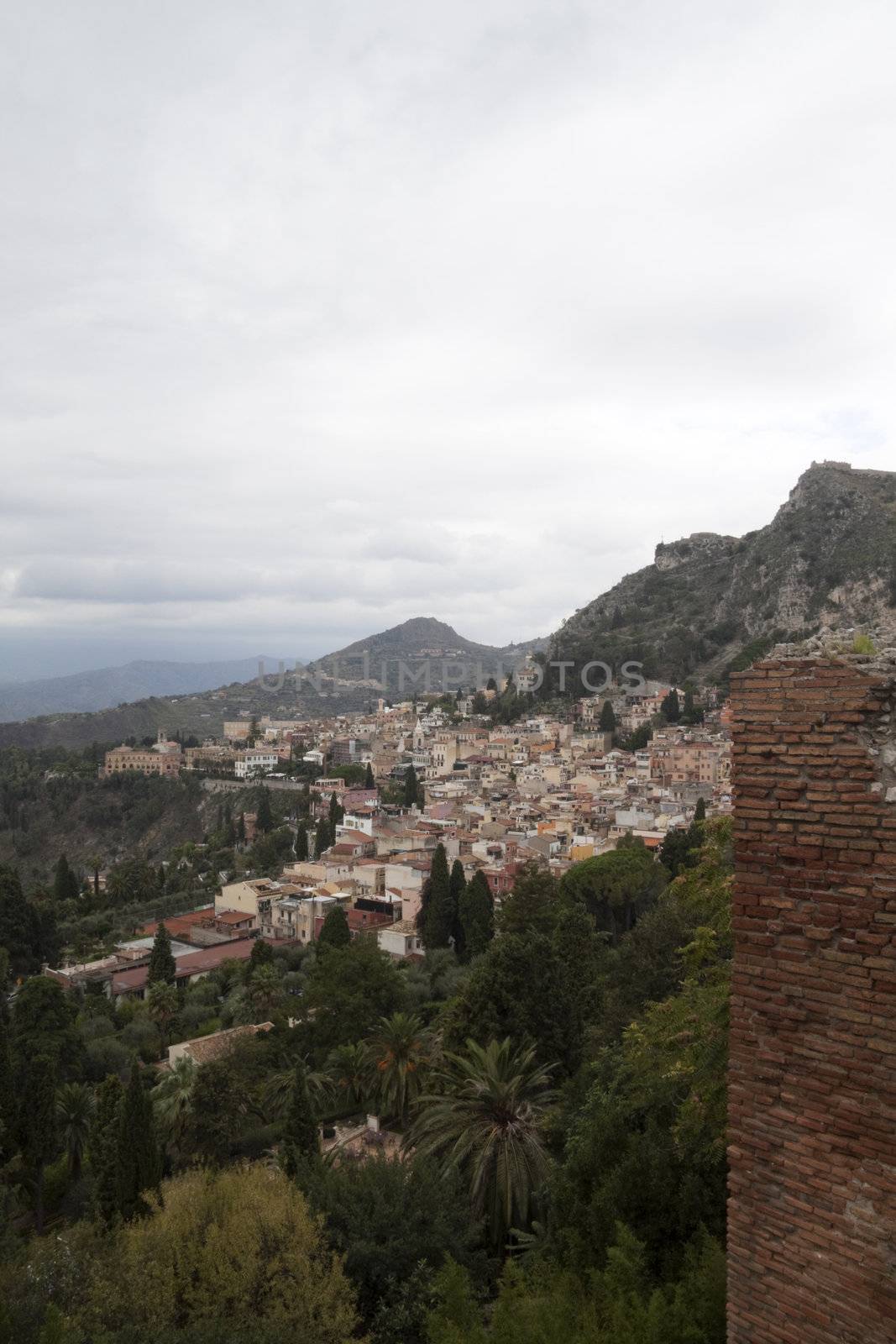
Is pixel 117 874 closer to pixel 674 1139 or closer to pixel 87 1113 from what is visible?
pixel 87 1113

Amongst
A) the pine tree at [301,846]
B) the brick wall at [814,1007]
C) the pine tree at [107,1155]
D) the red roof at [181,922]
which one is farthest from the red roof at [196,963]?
the brick wall at [814,1007]

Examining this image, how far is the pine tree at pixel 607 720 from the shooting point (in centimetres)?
7850

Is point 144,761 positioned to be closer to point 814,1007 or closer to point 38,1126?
point 38,1126

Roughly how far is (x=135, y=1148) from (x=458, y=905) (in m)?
19.1

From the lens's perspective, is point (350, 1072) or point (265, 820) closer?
point (350, 1072)

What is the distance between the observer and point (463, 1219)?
33.9 feet

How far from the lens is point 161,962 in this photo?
3231cm

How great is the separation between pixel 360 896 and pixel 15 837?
2180 inches

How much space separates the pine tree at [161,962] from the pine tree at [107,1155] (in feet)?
46.6

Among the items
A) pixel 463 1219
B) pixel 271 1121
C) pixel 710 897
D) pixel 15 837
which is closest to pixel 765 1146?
→ pixel 710 897

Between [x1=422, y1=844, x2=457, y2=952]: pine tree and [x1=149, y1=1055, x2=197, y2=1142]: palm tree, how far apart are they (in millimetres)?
13905

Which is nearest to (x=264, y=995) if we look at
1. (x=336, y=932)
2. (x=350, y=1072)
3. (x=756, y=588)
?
(x=336, y=932)

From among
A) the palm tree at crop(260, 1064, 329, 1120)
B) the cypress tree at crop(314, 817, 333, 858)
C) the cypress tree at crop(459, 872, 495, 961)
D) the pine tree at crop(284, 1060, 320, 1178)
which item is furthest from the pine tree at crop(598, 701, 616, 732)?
the pine tree at crop(284, 1060, 320, 1178)

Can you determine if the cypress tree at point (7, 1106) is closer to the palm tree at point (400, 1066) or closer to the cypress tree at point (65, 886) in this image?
the palm tree at point (400, 1066)
